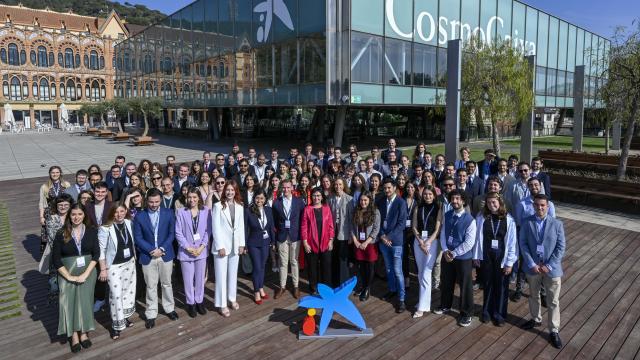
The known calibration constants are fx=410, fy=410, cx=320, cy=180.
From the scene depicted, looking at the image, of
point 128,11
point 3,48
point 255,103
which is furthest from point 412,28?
point 128,11

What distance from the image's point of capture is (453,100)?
39.5 ft

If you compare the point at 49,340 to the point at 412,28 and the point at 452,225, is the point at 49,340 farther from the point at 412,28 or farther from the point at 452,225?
the point at 412,28

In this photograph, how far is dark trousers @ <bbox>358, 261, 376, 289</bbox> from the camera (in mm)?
6086

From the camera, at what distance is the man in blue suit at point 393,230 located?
5.78 metres

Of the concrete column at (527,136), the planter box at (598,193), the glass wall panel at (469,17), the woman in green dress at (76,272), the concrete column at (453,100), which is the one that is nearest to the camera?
the woman in green dress at (76,272)

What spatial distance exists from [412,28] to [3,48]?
72500 millimetres

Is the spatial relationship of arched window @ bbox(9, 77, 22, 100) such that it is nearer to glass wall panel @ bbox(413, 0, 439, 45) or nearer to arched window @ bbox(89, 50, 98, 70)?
arched window @ bbox(89, 50, 98, 70)

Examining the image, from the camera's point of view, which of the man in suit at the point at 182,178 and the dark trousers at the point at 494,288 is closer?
the dark trousers at the point at 494,288

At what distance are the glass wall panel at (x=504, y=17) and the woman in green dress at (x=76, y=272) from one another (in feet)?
93.7

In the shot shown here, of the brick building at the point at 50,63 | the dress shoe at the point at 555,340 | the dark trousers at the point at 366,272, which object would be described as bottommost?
the dress shoe at the point at 555,340

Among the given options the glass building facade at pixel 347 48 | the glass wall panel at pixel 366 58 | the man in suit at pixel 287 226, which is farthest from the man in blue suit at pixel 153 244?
the glass wall panel at pixel 366 58

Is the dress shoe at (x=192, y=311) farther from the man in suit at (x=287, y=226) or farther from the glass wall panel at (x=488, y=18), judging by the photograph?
the glass wall panel at (x=488, y=18)

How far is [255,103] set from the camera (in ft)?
86.6

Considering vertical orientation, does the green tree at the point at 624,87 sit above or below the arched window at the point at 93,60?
below
